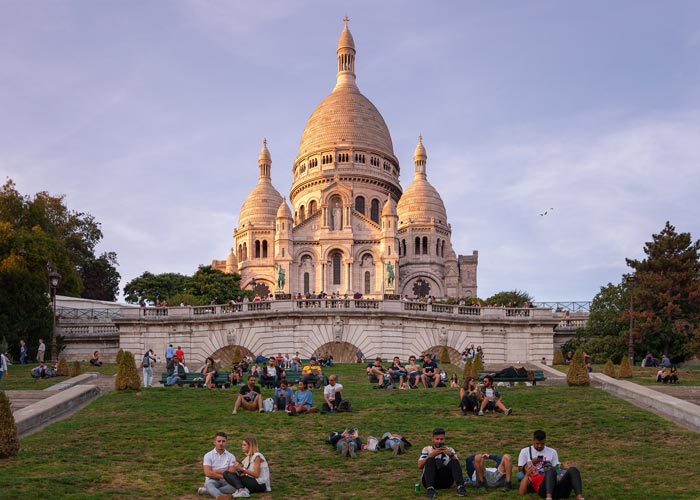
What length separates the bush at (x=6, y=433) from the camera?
1625cm

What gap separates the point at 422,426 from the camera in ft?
65.3

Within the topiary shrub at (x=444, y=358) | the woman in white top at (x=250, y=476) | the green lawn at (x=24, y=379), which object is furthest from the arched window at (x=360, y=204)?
the woman in white top at (x=250, y=476)

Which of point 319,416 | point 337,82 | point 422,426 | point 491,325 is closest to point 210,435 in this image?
point 319,416

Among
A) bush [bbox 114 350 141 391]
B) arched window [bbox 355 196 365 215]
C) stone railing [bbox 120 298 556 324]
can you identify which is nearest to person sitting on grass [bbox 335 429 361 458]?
bush [bbox 114 350 141 391]

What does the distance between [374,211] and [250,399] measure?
85.4m

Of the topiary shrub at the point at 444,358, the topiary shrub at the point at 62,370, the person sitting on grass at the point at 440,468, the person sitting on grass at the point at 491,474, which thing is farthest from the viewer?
the topiary shrub at the point at 444,358

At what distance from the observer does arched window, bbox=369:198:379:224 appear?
10638cm

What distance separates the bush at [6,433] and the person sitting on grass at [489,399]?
10.3 meters

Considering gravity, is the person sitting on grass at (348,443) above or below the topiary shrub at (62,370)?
below

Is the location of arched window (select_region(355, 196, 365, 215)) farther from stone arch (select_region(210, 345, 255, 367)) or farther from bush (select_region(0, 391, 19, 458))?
bush (select_region(0, 391, 19, 458))

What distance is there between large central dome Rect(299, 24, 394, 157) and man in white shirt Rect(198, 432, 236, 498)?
313 feet

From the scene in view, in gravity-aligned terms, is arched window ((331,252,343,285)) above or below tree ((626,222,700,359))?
above

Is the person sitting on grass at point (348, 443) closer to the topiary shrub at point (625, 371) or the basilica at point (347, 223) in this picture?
the topiary shrub at point (625, 371)

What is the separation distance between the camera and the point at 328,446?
18.2m
